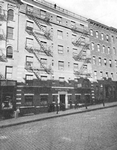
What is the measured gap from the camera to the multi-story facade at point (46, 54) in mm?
20172

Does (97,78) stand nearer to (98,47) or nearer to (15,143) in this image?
(98,47)

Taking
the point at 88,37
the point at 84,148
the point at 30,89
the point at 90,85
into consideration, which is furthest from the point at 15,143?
the point at 88,37

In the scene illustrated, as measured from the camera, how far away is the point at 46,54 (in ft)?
76.8

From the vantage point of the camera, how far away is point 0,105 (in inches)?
714

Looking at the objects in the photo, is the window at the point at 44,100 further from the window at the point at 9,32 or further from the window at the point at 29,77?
the window at the point at 9,32

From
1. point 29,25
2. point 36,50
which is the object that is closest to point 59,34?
point 29,25

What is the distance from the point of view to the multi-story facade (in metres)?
20.2

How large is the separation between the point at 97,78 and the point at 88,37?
955cm

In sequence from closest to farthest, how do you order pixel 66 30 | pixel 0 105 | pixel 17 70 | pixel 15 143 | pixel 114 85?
pixel 15 143 < pixel 0 105 < pixel 17 70 < pixel 66 30 < pixel 114 85

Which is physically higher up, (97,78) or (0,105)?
(97,78)

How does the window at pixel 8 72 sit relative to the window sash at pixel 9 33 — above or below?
below

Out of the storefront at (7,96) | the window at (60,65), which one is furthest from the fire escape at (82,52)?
the storefront at (7,96)

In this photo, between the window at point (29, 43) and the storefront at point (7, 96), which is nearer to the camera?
the storefront at point (7, 96)

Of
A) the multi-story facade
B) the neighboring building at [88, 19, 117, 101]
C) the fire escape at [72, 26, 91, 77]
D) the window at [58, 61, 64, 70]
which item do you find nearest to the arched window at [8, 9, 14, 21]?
the multi-story facade
